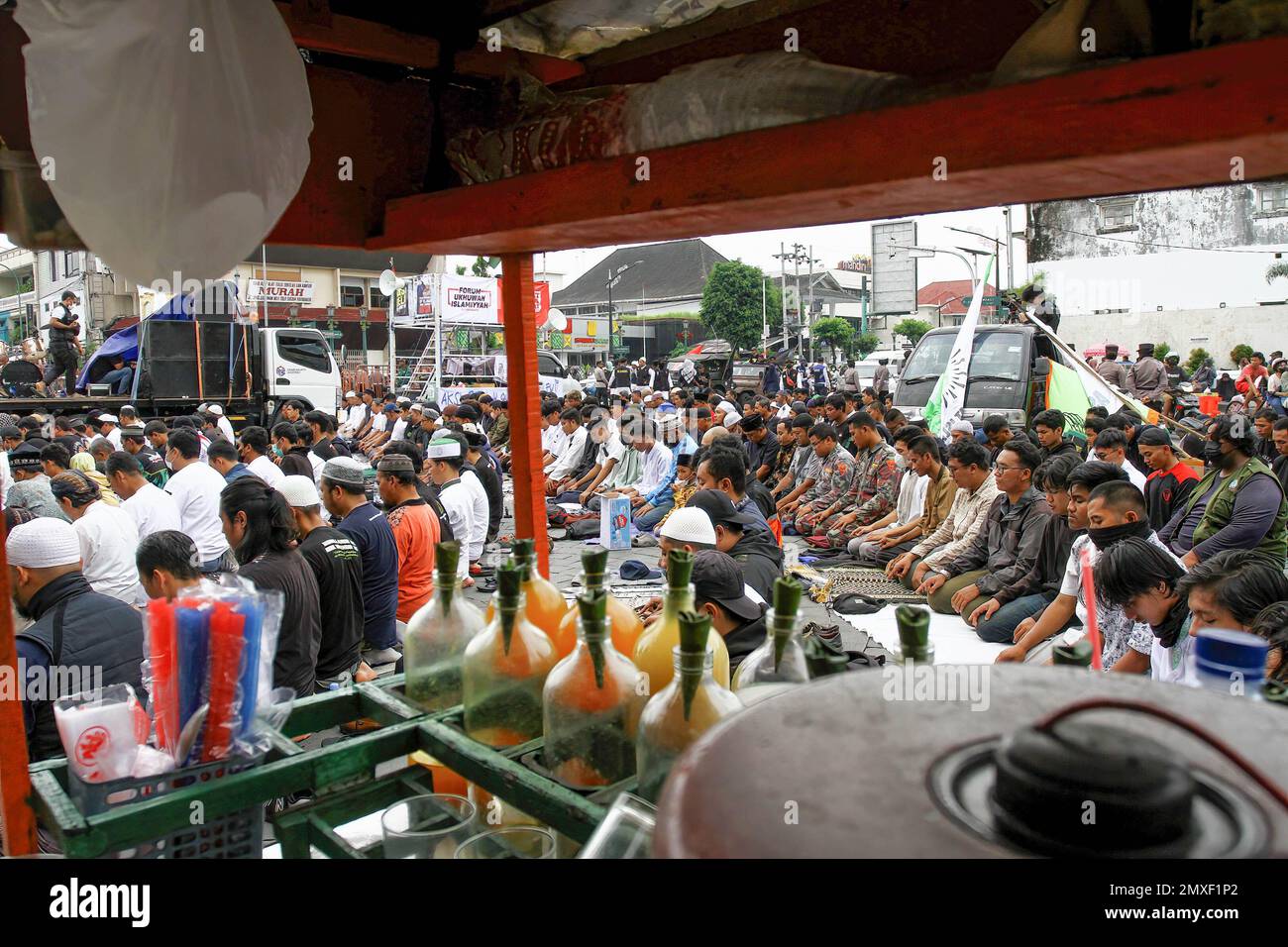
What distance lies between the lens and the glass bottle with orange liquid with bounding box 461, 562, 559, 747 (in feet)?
5.73

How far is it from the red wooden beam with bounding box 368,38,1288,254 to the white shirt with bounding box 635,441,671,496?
835 cm

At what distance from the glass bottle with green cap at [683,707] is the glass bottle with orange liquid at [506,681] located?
0.35 meters

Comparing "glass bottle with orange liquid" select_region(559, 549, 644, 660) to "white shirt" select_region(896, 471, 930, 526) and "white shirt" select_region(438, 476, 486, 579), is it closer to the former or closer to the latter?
"white shirt" select_region(438, 476, 486, 579)

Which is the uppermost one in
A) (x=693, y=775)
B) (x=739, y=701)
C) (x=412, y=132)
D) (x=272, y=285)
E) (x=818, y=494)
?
(x=272, y=285)

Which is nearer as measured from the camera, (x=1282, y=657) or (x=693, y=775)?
(x=693, y=775)

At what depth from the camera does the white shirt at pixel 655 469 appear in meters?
10.4

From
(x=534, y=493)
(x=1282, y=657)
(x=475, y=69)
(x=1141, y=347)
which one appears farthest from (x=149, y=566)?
(x=1141, y=347)

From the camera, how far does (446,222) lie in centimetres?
227

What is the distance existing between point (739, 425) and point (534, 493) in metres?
9.02

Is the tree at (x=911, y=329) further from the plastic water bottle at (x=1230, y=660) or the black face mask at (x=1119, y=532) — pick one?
the plastic water bottle at (x=1230, y=660)

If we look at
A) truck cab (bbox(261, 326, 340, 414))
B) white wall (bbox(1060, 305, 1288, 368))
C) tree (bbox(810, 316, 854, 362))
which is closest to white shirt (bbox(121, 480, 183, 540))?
truck cab (bbox(261, 326, 340, 414))

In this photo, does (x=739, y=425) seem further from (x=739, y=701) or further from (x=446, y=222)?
(x=739, y=701)

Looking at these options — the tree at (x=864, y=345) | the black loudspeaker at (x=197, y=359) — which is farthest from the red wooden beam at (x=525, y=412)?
the tree at (x=864, y=345)
